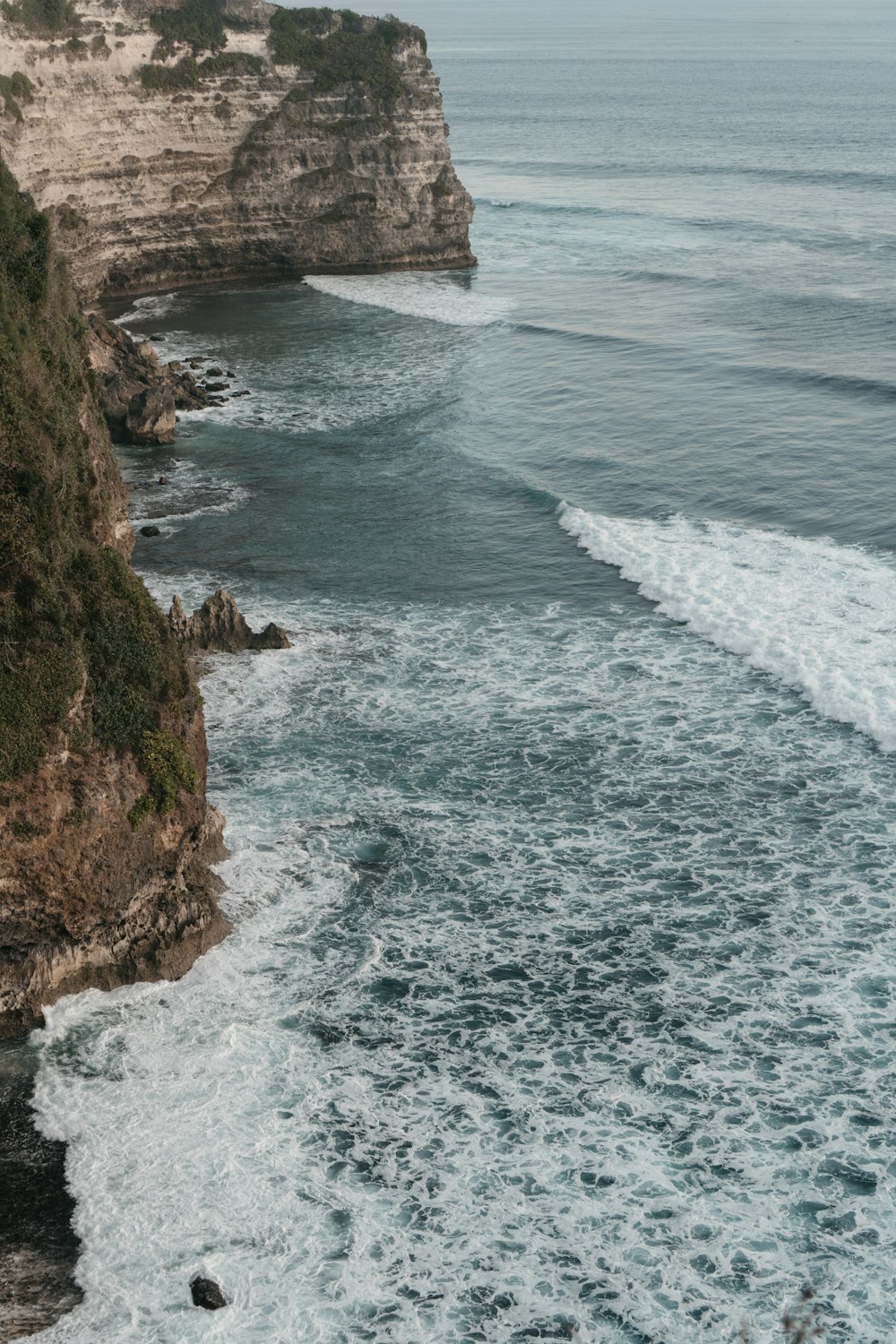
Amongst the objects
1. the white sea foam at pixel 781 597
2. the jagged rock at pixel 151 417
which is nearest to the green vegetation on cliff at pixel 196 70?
the jagged rock at pixel 151 417

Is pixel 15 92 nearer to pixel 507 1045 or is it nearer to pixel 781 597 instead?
pixel 781 597

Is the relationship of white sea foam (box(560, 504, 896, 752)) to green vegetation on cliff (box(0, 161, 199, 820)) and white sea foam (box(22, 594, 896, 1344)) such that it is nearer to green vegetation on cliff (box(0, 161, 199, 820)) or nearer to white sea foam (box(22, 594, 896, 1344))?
white sea foam (box(22, 594, 896, 1344))

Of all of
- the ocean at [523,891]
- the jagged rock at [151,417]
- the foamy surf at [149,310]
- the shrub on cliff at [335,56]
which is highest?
the shrub on cliff at [335,56]

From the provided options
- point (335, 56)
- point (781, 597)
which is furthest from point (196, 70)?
point (781, 597)

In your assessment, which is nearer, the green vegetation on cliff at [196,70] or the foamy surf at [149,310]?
the foamy surf at [149,310]

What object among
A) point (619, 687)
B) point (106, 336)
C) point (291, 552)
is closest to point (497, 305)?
point (106, 336)

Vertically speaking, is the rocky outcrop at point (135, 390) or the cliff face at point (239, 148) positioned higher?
the cliff face at point (239, 148)

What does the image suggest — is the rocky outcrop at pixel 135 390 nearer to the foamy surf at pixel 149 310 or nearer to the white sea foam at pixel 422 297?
the foamy surf at pixel 149 310

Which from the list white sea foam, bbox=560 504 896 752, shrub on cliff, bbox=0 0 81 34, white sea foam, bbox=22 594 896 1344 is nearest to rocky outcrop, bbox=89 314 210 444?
white sea foam, bbox=560 504 896 752
